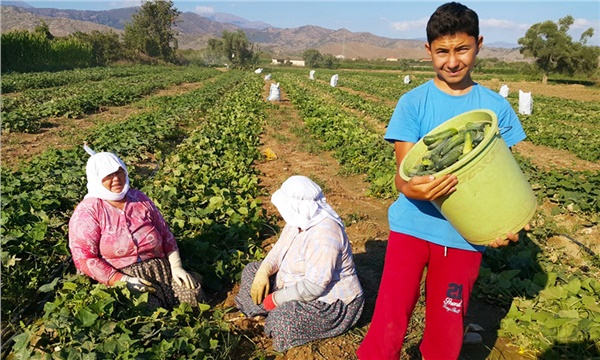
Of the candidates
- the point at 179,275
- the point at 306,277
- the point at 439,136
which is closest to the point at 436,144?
the point at 439,136

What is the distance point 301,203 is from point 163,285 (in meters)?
1.29

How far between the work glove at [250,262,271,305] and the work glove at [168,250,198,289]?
1.64ft

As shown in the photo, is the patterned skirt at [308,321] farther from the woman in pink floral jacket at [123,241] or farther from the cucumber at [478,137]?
the cucumber at [478,137]

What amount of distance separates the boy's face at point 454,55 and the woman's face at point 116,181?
7.09ft

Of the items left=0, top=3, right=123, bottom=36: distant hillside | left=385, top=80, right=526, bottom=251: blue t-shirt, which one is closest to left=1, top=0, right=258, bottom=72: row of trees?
left=385, top=80, right=526, bottom=251: blue t-shirt

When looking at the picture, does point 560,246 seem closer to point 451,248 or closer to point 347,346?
point 347,346

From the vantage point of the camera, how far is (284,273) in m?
3.13

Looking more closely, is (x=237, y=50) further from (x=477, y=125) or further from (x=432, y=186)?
(x=432, y=186)

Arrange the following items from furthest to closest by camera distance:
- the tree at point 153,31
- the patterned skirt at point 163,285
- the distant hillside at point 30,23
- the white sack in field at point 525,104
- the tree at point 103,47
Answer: the distant hillside at point 30,23
the tree at point 153,31
the tree at point 103,47
the white sack in field at point 525,104
the patterned skirt at point 163,285

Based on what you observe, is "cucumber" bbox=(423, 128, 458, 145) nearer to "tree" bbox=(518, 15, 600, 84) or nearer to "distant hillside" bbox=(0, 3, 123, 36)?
"tree" bbox=(518, 15, 600, 84)

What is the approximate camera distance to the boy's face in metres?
1.90

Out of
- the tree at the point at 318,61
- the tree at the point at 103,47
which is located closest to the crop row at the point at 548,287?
the tree at the point at 103,47

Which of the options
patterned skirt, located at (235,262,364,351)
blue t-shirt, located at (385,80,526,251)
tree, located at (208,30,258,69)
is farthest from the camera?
tree, located at (208,30,258,69)

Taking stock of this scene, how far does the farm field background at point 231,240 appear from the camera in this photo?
9.18 feet
